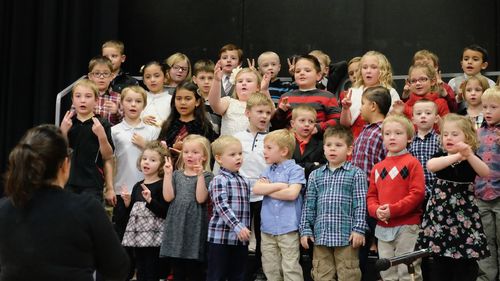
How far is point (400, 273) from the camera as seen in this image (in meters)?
5.00

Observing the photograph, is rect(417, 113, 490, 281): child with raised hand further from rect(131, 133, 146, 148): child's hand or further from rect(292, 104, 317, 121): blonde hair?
rect(131, 133, 146, 148): child's hand

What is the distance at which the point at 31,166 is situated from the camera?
3.01 m

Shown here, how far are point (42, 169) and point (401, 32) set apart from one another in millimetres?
5924

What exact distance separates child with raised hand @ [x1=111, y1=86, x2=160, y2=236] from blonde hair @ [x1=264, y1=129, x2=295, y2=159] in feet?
4.02

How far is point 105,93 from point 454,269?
343 cm

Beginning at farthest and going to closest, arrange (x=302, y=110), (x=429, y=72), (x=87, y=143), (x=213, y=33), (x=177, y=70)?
(x=213, y=33) → (x=177, y=70) → (x=429, y=72) → (x=87, y=143) → (x=302, y=110)

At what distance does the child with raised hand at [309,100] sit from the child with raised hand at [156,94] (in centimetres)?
109

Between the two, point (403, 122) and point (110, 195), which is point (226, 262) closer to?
point (110, 195)

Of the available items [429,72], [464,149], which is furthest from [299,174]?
[429,72]

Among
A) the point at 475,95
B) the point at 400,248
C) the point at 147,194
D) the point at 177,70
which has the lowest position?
the point at 400,248

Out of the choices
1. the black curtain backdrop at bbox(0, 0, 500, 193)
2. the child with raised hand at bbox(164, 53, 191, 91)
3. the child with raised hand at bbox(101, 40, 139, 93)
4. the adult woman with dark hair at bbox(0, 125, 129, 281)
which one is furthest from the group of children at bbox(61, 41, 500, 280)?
the adult woman with dark hair at bbox(0, 125, 129, 281)

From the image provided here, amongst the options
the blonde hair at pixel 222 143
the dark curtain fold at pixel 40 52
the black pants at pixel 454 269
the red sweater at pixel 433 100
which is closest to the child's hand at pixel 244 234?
the blonde hair at pixel 222 143

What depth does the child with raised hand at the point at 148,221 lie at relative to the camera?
18.5ft

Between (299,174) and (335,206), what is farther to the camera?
(299,174)
